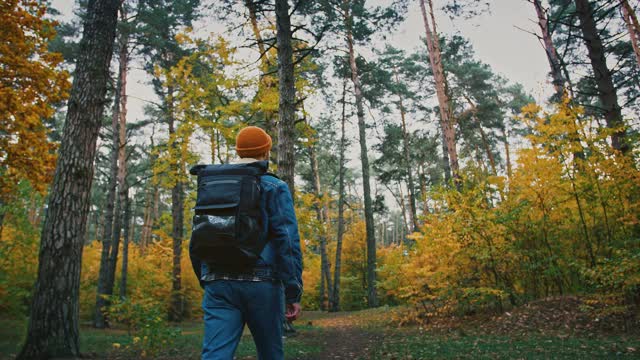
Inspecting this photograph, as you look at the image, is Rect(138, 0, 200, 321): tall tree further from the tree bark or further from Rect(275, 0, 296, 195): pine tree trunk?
Rect(275, 0, 296, 195): pine tree trunk

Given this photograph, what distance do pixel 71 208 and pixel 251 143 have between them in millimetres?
3773

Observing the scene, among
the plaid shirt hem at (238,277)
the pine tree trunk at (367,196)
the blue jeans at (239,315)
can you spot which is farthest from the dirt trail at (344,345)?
the pine tree trunk at (367,196)

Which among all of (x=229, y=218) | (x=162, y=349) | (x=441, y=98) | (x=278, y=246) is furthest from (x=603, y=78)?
(x=162, y=349)

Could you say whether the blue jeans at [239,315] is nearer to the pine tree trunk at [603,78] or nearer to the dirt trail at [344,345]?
the dirt trail at [344,345]

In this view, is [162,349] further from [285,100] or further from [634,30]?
[634,30]

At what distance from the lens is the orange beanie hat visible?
2590 millimetres

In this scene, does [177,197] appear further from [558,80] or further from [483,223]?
[558,80]

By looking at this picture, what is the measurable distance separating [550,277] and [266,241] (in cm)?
858

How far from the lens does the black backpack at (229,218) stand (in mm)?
2154

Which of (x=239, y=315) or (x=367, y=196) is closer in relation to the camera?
(x=239, y=315)

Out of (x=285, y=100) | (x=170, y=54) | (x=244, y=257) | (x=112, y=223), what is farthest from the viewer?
(x=170, y=54)

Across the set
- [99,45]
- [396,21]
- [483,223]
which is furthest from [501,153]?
[99,45]

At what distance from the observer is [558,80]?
1151cm

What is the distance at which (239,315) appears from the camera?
216 cm
